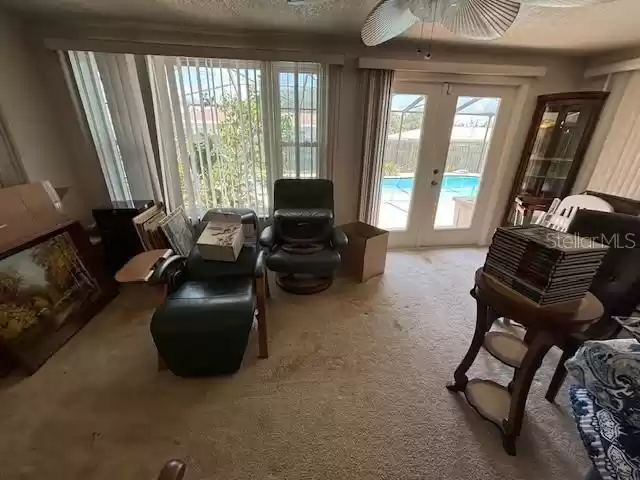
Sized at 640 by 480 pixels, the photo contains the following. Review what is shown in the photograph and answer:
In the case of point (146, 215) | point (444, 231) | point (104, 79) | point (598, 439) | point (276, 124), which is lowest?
point (444, 231)

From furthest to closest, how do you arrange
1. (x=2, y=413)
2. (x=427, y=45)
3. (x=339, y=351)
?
1. (x=427, y=45)
2. (x=339, y=351)
3. (x=2, y=413)

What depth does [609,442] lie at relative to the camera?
0.84 metres

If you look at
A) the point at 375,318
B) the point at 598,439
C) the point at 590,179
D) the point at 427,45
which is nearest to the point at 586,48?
the point at 590,179

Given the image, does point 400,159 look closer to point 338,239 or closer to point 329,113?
point 329,113

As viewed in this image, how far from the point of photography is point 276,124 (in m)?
2.62

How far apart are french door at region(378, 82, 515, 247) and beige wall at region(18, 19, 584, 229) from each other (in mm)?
242

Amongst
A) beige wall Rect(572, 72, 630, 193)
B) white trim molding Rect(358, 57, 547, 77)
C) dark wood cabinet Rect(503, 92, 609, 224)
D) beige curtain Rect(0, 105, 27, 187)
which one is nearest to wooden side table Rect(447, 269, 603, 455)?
white trim molding Rect(358, 57, 547, 77)

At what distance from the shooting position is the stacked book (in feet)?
3.58

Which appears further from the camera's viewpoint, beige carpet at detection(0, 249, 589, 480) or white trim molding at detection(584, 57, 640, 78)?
white trim molding at detection(584, 57, 640, 78)

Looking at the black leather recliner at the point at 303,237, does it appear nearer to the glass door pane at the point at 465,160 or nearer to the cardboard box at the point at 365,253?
the cardboard box at the point at 365,253

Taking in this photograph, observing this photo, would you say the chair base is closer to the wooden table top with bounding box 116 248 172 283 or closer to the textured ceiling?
the wooden table top with bounding box 116 248 172 283

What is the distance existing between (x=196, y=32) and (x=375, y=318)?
2771mm

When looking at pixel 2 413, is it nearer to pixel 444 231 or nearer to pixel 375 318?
pixel 375 318

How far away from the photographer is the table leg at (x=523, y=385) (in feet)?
3.79
